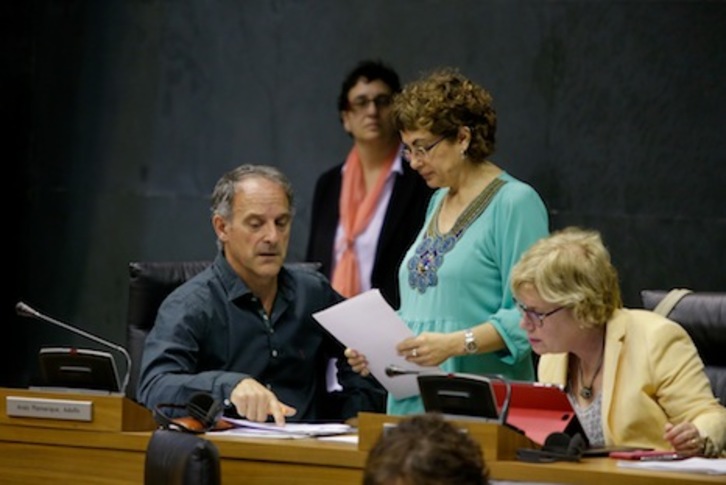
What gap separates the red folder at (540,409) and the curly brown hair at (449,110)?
3.06ft

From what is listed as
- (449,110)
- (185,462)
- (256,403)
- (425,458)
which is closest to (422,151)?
(449,110)

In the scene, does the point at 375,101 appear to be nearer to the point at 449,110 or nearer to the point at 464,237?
the point at 449,110

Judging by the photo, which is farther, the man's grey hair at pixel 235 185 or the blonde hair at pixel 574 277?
the man's grey hair at pixel 235 185

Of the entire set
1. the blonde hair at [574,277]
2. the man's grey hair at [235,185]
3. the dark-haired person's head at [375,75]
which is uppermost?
the dark-haired person's head at [375,75]

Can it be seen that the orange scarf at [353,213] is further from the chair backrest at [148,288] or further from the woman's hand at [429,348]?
the woman's hand at [429,348]

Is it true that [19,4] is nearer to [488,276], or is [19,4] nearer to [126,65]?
[126,65]

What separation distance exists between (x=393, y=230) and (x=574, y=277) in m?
1.70

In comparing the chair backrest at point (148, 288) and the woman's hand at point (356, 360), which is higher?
the chair backrest at point (148, 288)

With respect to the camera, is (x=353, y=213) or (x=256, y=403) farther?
(x=353, y=213)

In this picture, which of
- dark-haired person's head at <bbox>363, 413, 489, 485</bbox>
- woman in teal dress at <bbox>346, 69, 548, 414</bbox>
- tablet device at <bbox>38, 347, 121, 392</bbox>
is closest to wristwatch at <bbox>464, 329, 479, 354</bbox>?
woman in teal dress at <bbox>346, 69, 548, 414</bbox>

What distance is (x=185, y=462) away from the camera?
2.77 metres

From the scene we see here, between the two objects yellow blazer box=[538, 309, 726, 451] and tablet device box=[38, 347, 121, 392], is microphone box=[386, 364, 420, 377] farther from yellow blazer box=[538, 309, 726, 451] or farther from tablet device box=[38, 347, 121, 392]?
tablet device box=[38, 347, 121, 392]

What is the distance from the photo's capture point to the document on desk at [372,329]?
3.81 metres

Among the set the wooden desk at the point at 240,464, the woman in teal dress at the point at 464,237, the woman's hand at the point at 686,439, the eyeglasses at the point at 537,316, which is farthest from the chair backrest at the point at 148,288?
the woman's hand at the point at 686,439
